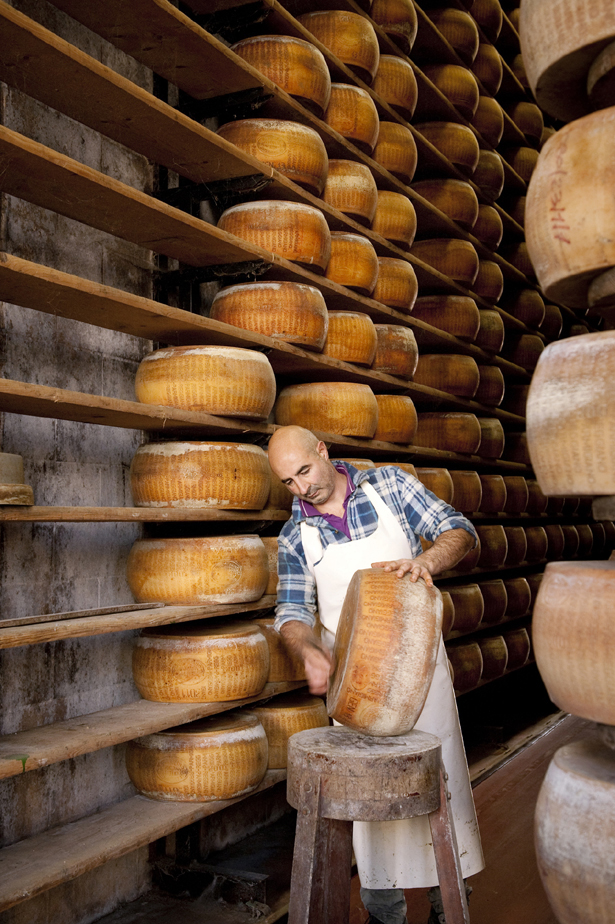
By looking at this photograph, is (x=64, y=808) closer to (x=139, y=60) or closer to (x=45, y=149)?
(x=45, y=149)

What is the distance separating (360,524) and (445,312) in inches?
97.5

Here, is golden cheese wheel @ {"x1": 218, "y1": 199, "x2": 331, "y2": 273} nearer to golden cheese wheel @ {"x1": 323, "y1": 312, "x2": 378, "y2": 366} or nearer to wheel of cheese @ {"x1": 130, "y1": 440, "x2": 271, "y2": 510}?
golden cheese wheel @ {"x1": 323, "y1": 312, "x2": 378, "y2": 366}

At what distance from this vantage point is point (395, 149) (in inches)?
162

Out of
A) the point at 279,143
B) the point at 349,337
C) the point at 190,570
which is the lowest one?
the point at 190,570

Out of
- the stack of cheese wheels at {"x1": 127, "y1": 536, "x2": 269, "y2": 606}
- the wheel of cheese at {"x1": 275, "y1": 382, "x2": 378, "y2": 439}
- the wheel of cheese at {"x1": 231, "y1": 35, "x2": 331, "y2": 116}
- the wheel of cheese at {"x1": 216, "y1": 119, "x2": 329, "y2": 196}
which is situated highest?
the wheel of cheese at {"x1": 231, "y1": 35, "x2": 331, "y2": 116}

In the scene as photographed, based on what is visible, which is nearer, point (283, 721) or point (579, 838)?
point (579, 838)

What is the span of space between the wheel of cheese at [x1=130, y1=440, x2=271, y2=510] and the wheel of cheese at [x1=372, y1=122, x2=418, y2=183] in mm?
2016

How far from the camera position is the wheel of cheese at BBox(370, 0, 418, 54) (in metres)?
4.20

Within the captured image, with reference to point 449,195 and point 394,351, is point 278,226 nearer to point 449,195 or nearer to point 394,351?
point 394,351

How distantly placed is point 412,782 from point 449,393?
3123mm

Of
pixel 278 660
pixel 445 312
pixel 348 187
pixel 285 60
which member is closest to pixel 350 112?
pixel 348 187

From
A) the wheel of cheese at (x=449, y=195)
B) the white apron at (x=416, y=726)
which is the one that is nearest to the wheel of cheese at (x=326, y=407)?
the white apron at (x=416, y=726)

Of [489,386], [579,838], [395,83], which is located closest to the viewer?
[579,838]

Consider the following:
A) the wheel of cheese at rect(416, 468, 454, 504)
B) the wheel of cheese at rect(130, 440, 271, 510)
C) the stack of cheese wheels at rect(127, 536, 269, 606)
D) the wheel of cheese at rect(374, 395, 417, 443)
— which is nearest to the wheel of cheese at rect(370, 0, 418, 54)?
the wheel of cheese at rect(374, 395, 417, 443)
